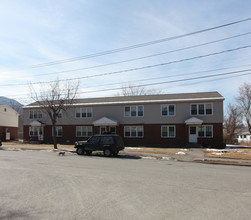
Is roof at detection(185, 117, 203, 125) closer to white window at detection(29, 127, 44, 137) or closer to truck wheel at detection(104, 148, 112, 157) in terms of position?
truck wheel at detection(104, 148, 112, 157)

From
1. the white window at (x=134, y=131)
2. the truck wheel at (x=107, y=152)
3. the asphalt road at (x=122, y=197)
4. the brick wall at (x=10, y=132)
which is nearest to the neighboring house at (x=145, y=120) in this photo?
the white window at (x=134, y=131)

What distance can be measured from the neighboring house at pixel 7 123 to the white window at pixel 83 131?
1987cm

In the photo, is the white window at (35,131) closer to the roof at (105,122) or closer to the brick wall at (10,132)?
the roof at (105,122)

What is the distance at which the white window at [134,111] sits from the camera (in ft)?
109

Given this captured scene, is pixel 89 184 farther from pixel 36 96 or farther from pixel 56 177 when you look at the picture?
pixel 36 96

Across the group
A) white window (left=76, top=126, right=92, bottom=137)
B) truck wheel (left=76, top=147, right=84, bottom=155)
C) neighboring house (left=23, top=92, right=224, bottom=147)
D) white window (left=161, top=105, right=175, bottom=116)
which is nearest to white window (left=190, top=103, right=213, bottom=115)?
neighboring house (left=23, top=92, right=224, bottom=147)

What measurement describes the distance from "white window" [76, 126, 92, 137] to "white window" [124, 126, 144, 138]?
5470mm

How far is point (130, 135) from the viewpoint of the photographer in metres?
33.6

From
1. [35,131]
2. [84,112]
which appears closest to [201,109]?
[84,112]

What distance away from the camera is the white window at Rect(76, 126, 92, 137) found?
117ft

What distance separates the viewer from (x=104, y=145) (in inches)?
808

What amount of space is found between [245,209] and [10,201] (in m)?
5.97

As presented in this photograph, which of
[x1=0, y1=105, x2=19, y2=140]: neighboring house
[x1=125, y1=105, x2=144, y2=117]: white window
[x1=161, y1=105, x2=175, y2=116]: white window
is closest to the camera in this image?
[x1=161, y1=105, x2=175, y2=116]: white window

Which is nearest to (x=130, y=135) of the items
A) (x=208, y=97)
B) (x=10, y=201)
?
(x=208, y=97)
